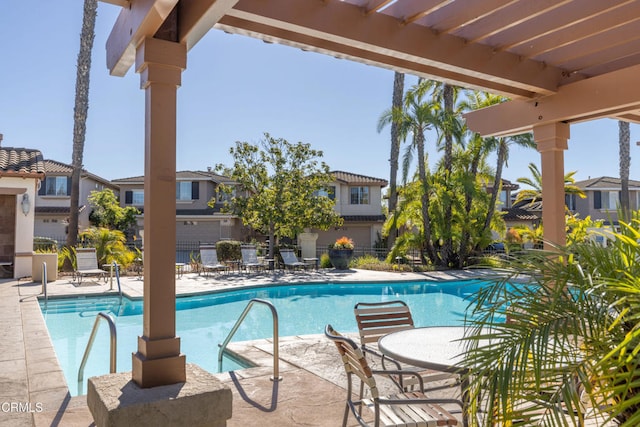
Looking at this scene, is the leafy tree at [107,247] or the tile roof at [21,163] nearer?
the tile roof at [21,163]

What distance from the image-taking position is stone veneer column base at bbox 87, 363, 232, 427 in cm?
282

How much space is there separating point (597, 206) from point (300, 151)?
25.8 m

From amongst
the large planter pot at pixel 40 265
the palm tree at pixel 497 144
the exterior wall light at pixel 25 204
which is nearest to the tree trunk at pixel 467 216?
the palm tree at pixel 497 144

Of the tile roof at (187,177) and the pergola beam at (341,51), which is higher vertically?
the tile roof at (187,177)

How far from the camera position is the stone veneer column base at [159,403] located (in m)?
2.82

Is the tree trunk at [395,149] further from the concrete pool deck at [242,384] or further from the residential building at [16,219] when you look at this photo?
the concrete pool deck at [242,384]

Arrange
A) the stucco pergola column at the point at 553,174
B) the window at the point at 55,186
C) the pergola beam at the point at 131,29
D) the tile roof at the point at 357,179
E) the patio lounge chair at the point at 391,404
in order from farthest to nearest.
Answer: the tile roof at the point at 357,179
the window at the point at 55,186
the stucco pergola column at the point at 553,174
the pergola beam at the point at 131,29
the patio lounge chair at the point at 391,404

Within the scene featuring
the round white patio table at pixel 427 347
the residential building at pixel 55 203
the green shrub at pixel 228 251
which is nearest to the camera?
the round white patio table at pixel 427 347

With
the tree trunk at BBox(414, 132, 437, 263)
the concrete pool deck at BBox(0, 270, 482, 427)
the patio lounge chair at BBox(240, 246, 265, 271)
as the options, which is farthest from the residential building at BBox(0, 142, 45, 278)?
the tree trunk at BBox(414, 132, 437, 263)

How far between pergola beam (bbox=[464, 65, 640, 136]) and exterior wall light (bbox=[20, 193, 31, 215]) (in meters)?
12.8

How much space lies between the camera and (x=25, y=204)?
1378 cm

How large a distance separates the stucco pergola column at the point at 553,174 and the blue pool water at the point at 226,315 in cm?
125

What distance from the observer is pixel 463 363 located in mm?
1963

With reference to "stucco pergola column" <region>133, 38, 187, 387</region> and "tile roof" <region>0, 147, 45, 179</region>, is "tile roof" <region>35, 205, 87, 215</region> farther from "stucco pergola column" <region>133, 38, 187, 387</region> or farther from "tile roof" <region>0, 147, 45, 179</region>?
"stucco pergola column" <region>133, 38, 187, 387</region>
